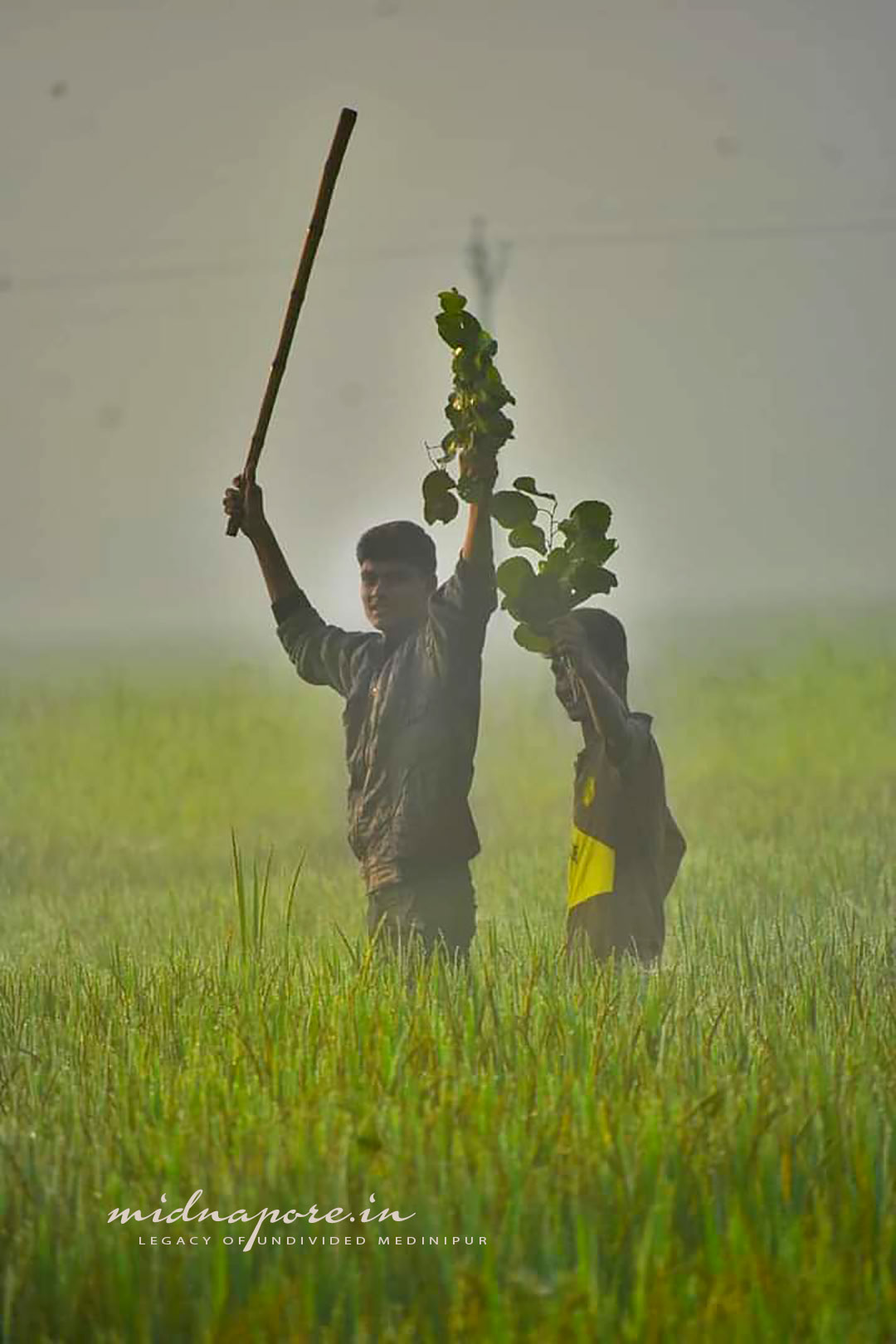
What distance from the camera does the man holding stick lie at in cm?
462

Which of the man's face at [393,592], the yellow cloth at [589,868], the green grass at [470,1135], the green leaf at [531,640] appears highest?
the man's face at [393,592]

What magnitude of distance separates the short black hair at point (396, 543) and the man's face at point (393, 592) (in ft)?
0.05

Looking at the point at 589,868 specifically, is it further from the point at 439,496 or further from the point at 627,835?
the point at 439,496

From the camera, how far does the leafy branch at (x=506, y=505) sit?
4.39 m

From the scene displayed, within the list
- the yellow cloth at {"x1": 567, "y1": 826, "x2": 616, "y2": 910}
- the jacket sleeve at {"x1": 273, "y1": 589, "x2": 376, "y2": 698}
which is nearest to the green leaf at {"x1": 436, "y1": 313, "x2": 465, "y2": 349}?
the jacket sleeve at {"x1": 273, "y1": 589, "x2": 376, "y2": 698}

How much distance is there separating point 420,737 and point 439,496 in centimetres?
65

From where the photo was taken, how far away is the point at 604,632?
4.60 meters

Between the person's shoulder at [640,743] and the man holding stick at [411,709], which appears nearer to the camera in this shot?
the person's shoulder at [640,743]

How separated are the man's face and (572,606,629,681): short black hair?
0.52 metres

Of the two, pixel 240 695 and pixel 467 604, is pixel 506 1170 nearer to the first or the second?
pixel 467 604

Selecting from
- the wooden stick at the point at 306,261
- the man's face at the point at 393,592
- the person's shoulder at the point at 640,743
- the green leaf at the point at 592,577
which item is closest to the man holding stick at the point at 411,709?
the man's face at the point at 393,592

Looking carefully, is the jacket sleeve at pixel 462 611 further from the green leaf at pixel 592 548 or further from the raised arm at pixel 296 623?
the raised arm at pixel 296 623

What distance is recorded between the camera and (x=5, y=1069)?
13.5 feet

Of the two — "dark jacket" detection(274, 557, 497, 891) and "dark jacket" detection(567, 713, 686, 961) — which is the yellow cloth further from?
"dark jacket" detection(274, 557, 497, 891)
